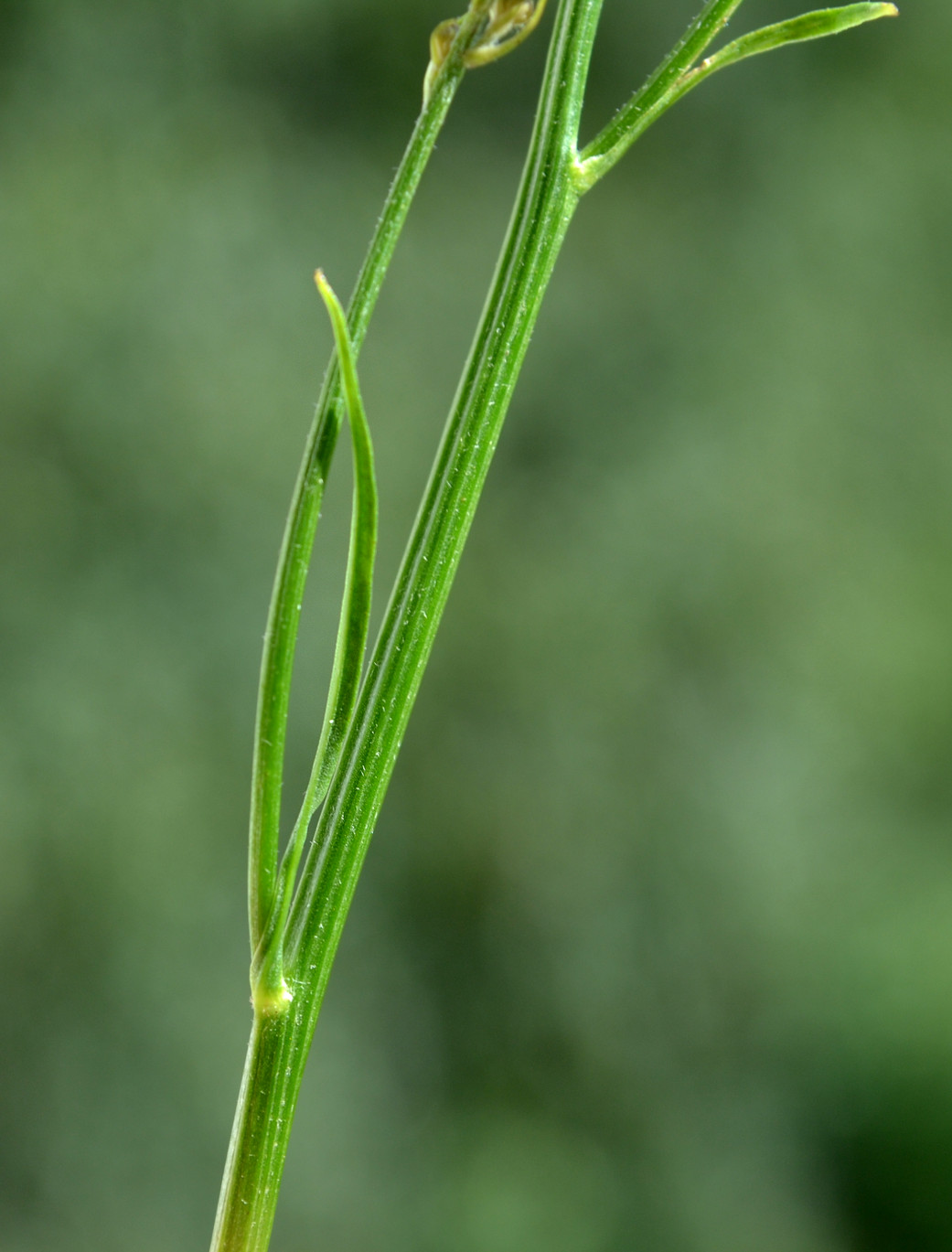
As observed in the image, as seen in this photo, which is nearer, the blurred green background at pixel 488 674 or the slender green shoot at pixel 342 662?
the slender green shoot at pixel 342 662

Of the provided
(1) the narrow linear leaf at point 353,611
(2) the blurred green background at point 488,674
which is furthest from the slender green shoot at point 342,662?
(2) the blurred green background at point 488,674

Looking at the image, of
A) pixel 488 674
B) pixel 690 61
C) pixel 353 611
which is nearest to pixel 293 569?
pixel 353 611

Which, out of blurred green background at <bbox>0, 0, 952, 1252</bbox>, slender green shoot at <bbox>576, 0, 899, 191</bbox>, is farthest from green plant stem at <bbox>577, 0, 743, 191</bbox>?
blurred green background at <bbox>0, 0, 952, 1252</bbox>

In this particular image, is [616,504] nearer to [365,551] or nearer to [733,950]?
[733,950]

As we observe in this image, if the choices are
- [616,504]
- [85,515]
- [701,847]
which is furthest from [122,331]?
[701,847]

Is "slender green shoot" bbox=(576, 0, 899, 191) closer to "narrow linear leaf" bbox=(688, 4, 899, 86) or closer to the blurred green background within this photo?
"narrow linear leaf" bbox=(688, 4, 899, 86)

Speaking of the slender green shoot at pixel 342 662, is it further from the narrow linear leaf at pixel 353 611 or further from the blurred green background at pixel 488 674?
the blurred green background at pixel 488 674

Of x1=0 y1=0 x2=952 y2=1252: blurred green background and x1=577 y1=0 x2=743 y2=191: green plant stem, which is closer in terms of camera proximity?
x1=577 y1=0 x2=743 y2=191: green plant stem

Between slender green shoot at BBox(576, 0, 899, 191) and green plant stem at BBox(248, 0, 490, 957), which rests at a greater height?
slender green shoot at BBox(576, 0, 899, 191)
